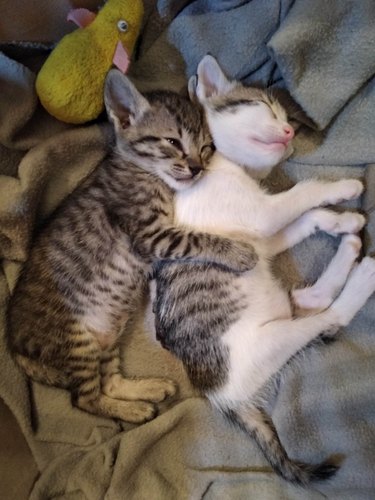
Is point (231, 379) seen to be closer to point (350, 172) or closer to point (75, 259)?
point (75, 259)

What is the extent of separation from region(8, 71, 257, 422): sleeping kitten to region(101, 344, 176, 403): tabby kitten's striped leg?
0.04 meters

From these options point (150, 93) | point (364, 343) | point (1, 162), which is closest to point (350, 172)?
point (364, 343)

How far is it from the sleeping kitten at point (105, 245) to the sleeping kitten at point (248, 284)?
0.08 metres

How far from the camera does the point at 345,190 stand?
1.60 metres

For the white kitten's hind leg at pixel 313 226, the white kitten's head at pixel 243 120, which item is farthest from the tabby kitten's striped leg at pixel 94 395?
the white kitten's head at pixel 243 120

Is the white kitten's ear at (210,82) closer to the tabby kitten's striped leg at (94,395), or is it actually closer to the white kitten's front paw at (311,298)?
the white kitten's front paw at (311,298)

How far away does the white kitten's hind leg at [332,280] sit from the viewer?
1603 mm

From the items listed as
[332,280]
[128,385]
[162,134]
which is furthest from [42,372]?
[332,280]

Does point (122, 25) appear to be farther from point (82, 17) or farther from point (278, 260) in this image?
point (278, 260)

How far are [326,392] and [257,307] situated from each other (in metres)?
0.34

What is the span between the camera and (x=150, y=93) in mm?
1661

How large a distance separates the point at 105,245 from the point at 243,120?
0.58 m

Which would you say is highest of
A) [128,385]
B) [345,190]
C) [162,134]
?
[162,134]

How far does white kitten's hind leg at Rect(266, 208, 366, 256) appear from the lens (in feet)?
5.29
